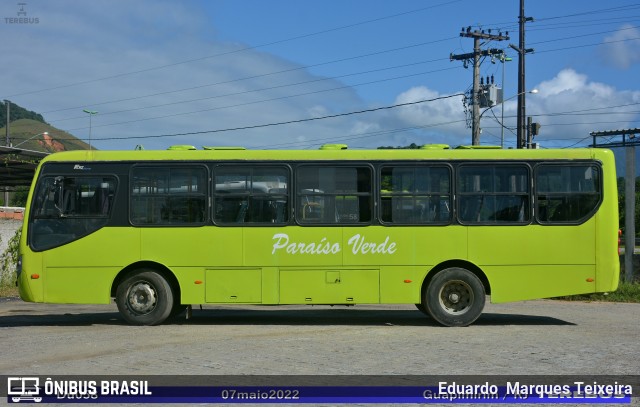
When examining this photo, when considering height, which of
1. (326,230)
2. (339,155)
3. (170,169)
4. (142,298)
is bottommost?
(142,298)

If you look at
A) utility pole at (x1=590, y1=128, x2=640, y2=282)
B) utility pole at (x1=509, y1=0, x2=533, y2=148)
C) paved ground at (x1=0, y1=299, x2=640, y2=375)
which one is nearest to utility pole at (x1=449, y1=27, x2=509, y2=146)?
utility pole at (x1=509, y1=0, x2=533, y2=148)

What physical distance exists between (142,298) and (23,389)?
5.47 meters

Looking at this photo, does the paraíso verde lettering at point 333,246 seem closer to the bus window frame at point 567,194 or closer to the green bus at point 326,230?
the green bus at point 326,230

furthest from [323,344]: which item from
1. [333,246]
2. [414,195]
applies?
[414,195]

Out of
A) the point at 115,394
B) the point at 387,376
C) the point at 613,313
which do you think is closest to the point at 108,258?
the point at 115,394

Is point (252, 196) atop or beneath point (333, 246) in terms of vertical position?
atop

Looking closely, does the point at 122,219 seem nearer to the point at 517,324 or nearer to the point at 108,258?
the point at 108,258

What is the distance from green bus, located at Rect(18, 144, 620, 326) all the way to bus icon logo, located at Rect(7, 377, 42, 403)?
4.97 meters

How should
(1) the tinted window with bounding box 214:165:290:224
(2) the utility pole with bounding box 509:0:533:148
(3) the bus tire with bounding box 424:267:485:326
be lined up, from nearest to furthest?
(3) the bus tire with bounding box 424:267:485:326
(1) the tinted window with bounding box 214:165:290:224
(2) the utility pole with bounding box 509:0:533:148

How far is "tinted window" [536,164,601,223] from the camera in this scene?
1344cm

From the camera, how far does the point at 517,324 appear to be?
13.9m

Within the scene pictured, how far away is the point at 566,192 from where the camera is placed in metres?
13.5

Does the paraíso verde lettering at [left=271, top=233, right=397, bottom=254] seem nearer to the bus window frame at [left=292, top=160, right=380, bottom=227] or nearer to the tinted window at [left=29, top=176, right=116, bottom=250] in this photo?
the bus window frame at [left=292, top=160, right=380, bottom=227]

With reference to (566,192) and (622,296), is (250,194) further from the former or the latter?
(622,296)
